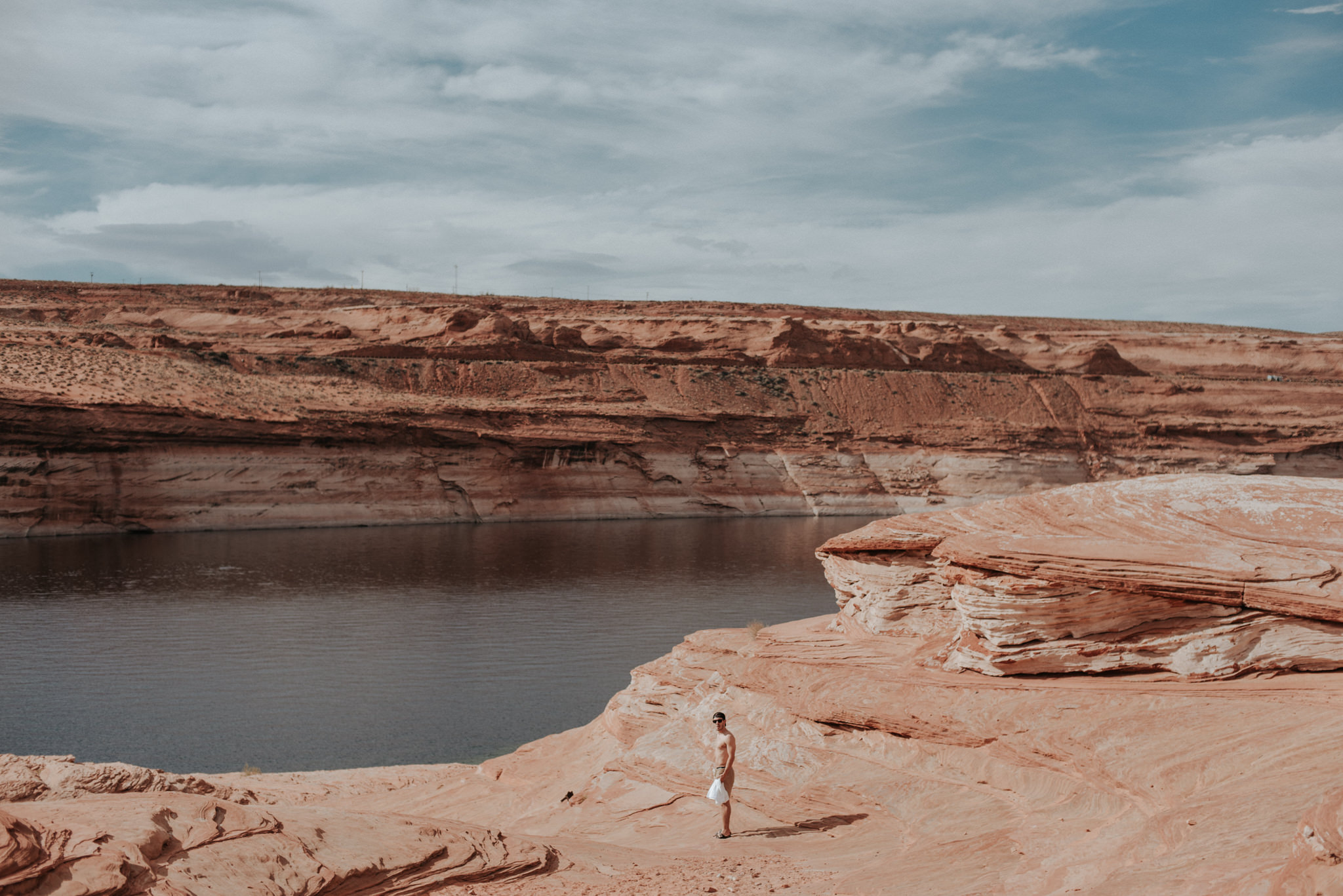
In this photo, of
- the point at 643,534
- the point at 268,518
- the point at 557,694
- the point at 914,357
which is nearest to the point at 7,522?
the point at 268,518

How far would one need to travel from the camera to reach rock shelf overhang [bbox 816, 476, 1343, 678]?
8.52 metres

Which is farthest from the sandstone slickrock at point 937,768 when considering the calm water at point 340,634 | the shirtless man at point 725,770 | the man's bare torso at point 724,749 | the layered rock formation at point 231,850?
the calm water at point 340,634

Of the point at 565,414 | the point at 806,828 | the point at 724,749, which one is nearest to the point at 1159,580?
the point at 806,828

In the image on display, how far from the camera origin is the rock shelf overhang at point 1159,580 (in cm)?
852

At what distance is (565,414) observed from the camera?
4906 cm

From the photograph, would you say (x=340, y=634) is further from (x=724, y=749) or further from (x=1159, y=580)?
(x=1159, y=580)

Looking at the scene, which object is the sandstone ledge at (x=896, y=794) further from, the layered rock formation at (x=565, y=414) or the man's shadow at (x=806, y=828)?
the layered rock formation at (x=565, y=414)

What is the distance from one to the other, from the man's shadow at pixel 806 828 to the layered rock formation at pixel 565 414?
36.1 metres

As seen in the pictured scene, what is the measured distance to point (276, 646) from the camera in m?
20.8

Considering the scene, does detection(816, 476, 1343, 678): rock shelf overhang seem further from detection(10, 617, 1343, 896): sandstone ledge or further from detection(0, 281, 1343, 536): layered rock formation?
detection(0, 281, 1343, 536): layered rock formation

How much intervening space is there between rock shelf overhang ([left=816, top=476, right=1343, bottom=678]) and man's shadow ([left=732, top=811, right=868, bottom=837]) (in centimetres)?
175

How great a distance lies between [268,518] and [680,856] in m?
36.9

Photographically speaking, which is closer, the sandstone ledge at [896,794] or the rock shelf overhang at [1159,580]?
the sandstone ledge at [896,794]

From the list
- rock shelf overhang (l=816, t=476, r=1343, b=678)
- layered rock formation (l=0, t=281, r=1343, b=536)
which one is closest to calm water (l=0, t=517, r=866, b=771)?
layered rock formation (l=0, t=281, r=1343, b=536)
